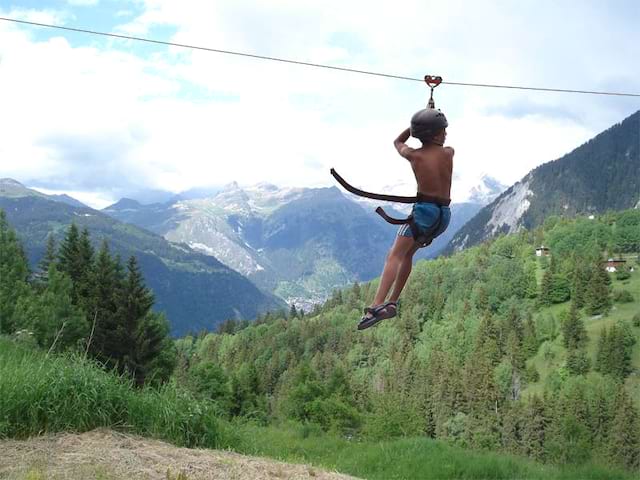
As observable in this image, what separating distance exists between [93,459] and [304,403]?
172ft

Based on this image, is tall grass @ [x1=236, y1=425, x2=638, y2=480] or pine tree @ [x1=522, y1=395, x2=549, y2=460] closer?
tall grass @ [x1=236, y1=425, x2=638, y2=480]

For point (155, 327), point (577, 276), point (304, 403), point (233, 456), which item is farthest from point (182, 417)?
point (577, 276)

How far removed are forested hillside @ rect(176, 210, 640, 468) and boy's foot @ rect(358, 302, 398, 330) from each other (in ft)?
183

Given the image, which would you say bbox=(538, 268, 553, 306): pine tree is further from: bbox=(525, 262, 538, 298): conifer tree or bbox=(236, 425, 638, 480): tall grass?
bbox=(236, 425, 638, 480): tall grass

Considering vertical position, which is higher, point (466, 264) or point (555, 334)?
point (466, 264)

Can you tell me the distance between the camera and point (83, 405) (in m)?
7.88

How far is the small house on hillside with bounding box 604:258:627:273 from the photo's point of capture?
158m

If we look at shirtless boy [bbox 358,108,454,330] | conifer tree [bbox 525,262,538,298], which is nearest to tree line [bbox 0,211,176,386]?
shirtless boy [bbox 358,108,454,330]

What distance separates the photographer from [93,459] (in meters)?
6.68

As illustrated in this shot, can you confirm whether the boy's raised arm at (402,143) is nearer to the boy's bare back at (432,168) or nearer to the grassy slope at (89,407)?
the boy's bare back at (432,168)

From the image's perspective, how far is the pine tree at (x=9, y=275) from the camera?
27792 millimetres

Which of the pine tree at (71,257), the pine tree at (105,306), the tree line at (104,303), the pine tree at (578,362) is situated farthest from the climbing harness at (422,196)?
the pine tree at (578,362)

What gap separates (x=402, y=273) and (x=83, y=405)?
4.99 meters

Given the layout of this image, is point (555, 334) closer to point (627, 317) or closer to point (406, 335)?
point (627, 317)
